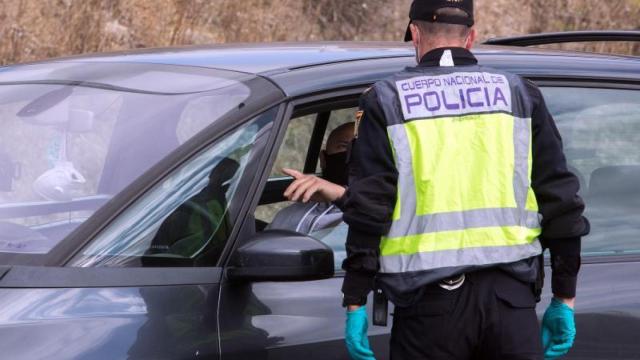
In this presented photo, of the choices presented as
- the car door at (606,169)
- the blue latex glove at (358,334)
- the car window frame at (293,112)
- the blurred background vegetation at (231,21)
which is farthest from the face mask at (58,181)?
the blurred background vegetation at (231,21)

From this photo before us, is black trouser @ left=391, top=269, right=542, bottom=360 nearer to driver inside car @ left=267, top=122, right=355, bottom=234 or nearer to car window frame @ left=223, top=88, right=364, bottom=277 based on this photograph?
car window frame @ left=223, top=88, right=364, bottom=277

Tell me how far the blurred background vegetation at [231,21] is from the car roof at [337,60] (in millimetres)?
6958

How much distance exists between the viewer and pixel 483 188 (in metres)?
2.86

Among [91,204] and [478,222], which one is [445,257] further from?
[91,204]

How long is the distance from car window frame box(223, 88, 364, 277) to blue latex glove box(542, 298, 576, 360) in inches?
21.5

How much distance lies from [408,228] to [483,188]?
21 cm

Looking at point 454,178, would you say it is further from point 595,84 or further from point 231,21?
point 231,21

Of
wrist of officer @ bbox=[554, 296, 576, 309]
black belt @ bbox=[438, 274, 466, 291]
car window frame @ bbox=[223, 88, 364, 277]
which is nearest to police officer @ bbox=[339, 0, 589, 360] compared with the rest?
black belt @ bbox=[438, 274, 466, 291]

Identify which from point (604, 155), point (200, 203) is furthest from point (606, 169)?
point (200, 203)

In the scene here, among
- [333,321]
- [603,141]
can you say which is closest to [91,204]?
[333,321]

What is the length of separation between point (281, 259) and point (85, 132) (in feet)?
2.38

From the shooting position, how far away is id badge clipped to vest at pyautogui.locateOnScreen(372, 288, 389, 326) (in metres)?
2.85

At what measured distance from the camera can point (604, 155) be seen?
3490 millimetres

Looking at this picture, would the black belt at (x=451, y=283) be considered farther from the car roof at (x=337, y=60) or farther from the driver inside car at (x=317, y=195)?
the car roof at (x=337, y=60)
